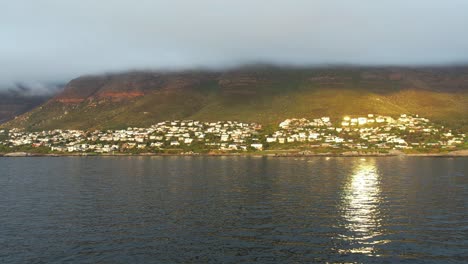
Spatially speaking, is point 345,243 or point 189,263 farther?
point 345,243

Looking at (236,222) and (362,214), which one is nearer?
(236,222)

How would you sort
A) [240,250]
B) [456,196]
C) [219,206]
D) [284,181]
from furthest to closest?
1. [284,181]
2. [456,196]
3. [219,206]
4. [240,250]

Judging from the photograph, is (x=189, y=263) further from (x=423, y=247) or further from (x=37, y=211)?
(x=37, y=211)

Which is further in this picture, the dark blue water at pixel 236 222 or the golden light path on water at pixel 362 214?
the golden light path on water at pixel 362 214

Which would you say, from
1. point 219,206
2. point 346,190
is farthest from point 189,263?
point 346,190

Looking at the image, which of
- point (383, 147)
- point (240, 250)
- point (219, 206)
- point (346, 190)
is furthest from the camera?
point (383, 147)
